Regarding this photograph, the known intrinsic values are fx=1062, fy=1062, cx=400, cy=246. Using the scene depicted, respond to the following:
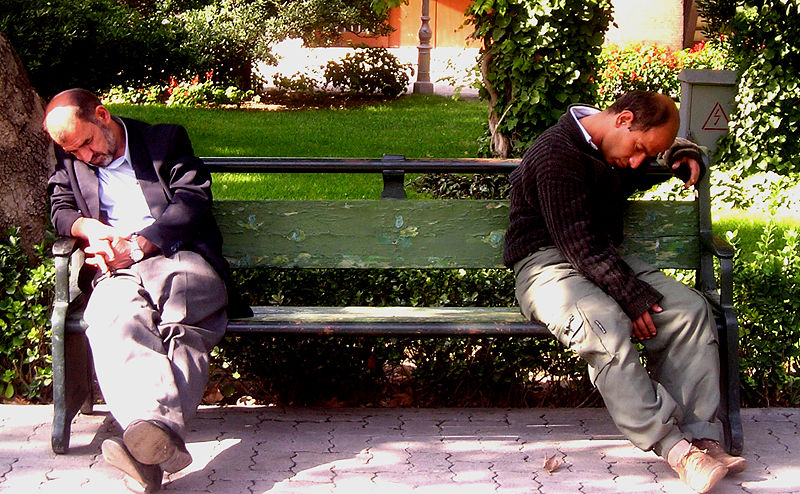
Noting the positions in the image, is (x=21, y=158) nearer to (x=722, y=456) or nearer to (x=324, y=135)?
(x=722, y=456)

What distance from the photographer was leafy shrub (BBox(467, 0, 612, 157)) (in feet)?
27.2

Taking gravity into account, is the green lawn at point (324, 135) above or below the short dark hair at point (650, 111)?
below

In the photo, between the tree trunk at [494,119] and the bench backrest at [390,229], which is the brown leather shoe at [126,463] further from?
the tree trunk at [494,119]

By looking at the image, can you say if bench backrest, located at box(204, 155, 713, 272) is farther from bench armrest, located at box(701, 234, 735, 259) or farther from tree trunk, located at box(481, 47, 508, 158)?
tree trunk, located at box(481, 47, 508, 158)

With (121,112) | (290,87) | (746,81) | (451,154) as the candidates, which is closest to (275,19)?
(290,87)

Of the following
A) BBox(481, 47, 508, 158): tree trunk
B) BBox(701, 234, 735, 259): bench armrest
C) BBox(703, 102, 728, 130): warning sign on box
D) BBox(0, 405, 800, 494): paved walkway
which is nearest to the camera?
BBox(0, 405, 800, 494): paved walkway

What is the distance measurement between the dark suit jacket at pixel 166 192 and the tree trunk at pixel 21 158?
565 mm

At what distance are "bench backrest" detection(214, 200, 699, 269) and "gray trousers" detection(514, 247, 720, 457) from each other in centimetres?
45

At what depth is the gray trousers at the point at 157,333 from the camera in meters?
3.72

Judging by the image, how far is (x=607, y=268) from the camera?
13.4 feet

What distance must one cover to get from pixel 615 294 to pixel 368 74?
14079mm

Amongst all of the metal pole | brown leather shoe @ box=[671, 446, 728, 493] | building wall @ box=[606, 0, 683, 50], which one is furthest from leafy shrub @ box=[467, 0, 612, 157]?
building wall @ box=[606, 0, 683, 50]

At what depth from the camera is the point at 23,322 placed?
4.58 m

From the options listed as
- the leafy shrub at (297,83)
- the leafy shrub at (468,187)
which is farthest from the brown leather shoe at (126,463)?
the leafy shrub at (297,83)
